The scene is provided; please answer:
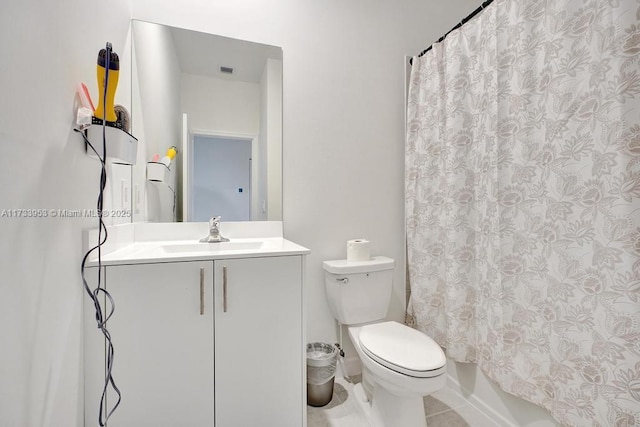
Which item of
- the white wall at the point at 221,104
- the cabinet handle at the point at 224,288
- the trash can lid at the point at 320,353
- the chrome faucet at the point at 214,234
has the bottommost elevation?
the trash can lid at the point at 320,353

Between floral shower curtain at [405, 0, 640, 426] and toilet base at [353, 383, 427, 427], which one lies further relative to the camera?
toilet base at [353, 383, 427, 427]

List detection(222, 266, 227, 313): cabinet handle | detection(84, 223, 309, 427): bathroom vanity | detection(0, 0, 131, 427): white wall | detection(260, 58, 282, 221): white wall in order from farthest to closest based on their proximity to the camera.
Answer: detection(260, 58, 282, 221): white wall → detection(222, 266, 227, 313): cabinet handle → detection(84, 223, 309, 427): bathroom vanity → detection(0, 0, 131, 427): white wall

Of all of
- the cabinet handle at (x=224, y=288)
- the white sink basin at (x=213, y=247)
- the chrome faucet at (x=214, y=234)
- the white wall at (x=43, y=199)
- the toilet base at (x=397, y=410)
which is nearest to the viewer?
the white wall at (x=43, y=199)

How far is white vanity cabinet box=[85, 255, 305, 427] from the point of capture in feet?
Result: 3.54

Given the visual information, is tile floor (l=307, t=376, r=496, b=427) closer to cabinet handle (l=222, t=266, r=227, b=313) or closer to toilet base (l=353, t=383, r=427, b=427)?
toilet base (l=353, t=383, r=427, b=427)

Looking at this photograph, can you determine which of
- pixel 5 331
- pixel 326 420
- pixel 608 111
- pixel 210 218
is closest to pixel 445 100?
pixel 608 111

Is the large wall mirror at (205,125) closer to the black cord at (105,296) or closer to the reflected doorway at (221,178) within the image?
the reflected doorway at (221,178)

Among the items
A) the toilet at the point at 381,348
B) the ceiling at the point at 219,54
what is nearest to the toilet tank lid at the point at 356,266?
the toilet at the point at 381,348

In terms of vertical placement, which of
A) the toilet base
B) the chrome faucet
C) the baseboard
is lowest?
the baseboard

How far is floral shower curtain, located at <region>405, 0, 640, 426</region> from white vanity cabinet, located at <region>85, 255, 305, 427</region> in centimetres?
84

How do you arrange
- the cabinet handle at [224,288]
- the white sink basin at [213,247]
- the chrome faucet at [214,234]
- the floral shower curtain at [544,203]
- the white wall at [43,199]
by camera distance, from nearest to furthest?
1. the white wall at [43,199]
2. the floral shower curtain at [544,203]
3. the cabinet handle at [224,288]
4. the white sink basin at [213,247]
5. the chrome faucet at [214,234]

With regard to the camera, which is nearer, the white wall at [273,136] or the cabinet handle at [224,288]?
the cabinet handle at [224,288]

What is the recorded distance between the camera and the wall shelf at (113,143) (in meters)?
0.96

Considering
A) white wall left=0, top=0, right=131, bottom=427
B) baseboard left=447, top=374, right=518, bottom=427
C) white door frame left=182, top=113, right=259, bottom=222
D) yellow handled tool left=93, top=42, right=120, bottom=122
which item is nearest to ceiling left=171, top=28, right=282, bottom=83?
white door frame left=182, top=113, right=259, bottom=222
